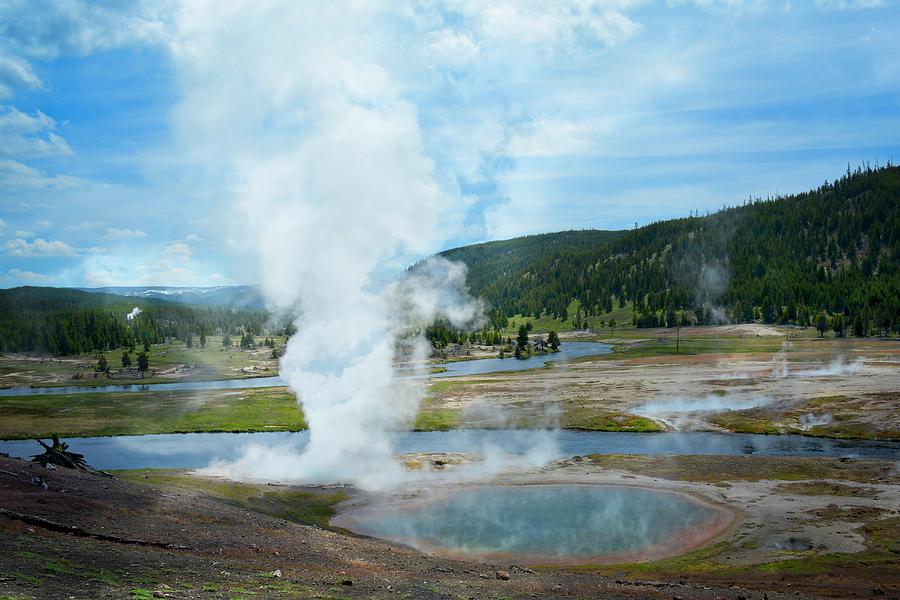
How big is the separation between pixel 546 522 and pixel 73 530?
85.0 feet

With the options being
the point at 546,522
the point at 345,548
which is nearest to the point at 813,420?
the point at 546,522

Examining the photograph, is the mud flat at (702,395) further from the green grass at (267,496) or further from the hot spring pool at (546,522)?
the green grass at (267,496)

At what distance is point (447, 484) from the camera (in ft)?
169

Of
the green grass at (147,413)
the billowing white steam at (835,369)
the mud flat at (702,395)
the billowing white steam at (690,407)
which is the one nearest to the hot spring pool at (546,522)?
the mud flat at (702,395)

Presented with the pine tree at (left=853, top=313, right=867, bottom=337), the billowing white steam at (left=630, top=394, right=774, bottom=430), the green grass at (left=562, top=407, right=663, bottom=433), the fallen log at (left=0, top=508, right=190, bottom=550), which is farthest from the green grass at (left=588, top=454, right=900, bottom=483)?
the pine tree at (left=853, top=313, right=867, bottom=337)

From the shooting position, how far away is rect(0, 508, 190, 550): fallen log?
91.8 feet

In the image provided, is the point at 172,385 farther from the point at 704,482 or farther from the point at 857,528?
the point at 857,528

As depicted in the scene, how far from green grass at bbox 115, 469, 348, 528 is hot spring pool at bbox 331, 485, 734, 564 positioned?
2.15 meters

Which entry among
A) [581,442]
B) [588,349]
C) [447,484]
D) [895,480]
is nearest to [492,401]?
[581,442]

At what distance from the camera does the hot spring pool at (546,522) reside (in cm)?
3691

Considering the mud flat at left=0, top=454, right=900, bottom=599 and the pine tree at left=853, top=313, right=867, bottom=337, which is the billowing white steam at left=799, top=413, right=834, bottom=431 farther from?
the pine tree at left=853, top=313, right=867, bottom=337

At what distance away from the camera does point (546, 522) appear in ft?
137

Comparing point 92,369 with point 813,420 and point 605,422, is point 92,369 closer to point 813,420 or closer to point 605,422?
point 605,422

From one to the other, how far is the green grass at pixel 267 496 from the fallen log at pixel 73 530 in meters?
14.2
